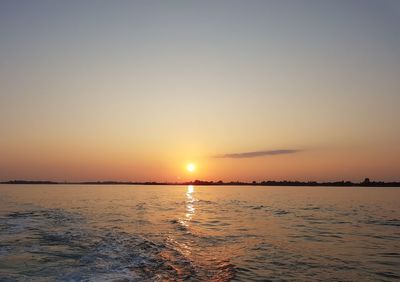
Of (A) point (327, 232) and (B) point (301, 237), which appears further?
(A) point (327, 232)

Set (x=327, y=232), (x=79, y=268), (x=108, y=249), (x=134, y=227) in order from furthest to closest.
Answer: (x=134, y=227)
(x=327, y=232)
(x=108, y=249)
(x=79, y=268)

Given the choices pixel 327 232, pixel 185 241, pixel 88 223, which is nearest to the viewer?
pixel 185 241

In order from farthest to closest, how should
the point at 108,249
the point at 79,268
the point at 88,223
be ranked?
the point at 88,223, the point at 108,249, the point at 79,268

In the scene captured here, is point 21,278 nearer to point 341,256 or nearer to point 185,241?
point 185,241

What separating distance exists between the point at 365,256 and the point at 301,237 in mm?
6377

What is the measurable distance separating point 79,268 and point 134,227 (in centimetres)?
1417

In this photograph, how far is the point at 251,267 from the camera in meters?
16.7

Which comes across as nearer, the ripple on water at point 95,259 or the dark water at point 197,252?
Answer: the ripple on water at point 95,259

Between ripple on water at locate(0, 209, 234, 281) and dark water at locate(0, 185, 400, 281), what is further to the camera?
dark water at locate(0, 185, 400, 281)

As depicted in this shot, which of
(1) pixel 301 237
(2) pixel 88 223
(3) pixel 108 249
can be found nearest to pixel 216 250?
(3) pixel 108 249

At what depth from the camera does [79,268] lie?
16.2 m

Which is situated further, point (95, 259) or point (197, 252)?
point (197, 252)

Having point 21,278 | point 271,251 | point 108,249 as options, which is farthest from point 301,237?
point 21,278

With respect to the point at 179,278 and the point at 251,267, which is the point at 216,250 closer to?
the point at 251,267
